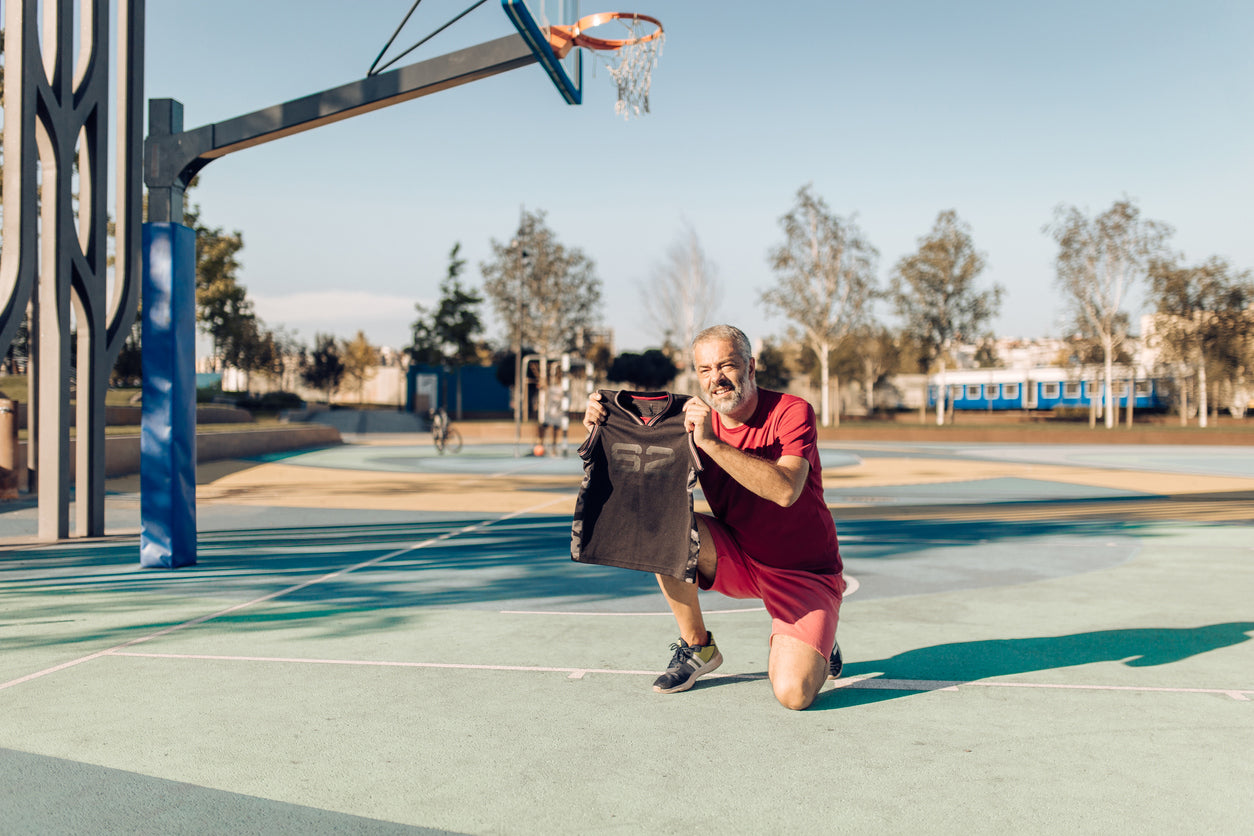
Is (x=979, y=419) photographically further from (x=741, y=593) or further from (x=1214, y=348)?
(x=741, y=593)

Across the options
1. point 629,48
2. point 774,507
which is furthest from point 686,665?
point 629,48

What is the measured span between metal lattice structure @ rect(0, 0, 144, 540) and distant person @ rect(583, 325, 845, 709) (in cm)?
625

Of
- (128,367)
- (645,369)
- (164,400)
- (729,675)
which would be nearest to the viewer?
(729,675)

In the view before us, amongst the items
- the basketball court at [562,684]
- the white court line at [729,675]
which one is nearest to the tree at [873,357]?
the basketball court at [562,684]

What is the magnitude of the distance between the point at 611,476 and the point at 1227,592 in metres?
5.00

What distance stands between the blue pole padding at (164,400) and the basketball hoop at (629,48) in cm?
380

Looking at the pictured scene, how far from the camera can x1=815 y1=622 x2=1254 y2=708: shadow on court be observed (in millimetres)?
4250

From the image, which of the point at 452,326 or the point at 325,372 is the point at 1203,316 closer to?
the point at 452,326

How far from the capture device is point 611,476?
408 cm

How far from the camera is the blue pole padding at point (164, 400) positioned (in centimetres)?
695

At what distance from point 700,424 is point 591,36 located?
19.5 ft

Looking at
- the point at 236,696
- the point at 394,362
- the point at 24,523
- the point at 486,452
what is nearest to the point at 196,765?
the point at 236,696

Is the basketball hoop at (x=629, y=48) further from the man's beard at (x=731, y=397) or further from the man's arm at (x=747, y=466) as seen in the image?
the man's arm at (x=747, y=466)

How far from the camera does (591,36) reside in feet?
27.2
